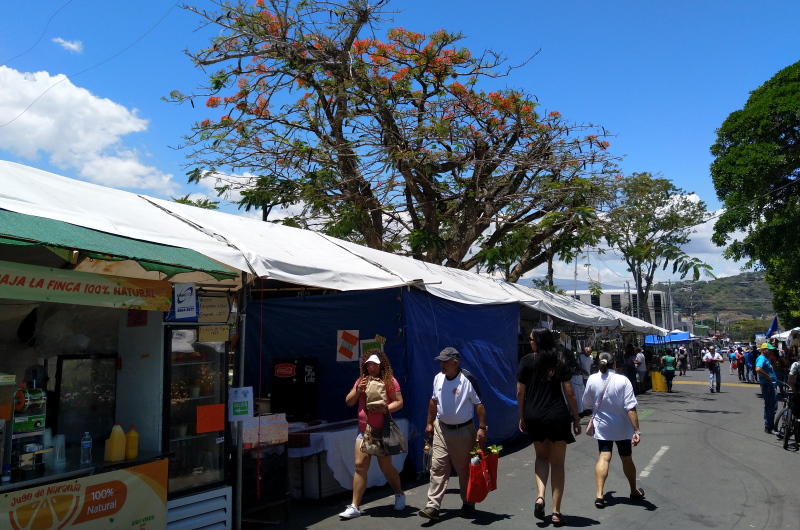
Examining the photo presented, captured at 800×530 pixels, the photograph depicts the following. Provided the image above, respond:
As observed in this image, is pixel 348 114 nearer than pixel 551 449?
No

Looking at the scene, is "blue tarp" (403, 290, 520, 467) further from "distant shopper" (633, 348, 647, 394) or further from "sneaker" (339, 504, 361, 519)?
"distant shopper" (633, 348, 647, 394)

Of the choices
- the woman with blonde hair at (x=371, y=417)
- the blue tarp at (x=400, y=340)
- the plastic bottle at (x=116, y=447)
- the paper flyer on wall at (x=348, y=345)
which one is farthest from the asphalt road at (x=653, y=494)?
the plastic bottle at (x=116, y=447)

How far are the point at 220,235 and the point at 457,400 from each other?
3.09m

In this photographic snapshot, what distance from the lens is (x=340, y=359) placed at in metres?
8.17

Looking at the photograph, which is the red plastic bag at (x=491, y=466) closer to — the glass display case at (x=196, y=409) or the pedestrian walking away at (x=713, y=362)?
the glass display case at (x=196, y=409)

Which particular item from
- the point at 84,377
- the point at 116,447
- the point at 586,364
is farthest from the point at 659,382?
the point at 116,447

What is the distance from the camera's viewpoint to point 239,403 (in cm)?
569

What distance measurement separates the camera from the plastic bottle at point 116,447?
4832mm

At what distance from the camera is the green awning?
4.04 metres

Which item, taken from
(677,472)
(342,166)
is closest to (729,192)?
(342,166)

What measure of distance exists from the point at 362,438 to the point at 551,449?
188 cm

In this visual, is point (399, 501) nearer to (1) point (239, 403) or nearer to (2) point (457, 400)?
(2) point (457, 400)

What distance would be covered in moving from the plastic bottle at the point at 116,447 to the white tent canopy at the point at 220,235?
65.2 inches

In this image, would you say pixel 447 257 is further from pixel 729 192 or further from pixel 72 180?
pixel 729 192
